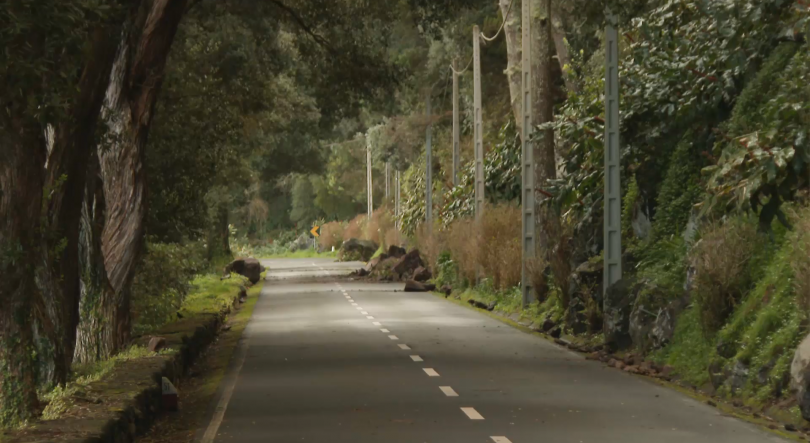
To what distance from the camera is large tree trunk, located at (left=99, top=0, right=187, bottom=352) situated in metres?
19.5

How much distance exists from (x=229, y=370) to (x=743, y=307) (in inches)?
288

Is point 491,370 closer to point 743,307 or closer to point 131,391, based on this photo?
point 743,307

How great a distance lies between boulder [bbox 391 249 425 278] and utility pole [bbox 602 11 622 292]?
32.5 m

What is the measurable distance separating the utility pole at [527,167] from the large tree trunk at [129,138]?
12.6 meters

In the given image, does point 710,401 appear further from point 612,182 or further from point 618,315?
point 612,182

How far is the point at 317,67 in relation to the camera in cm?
2786

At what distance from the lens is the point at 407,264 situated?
5622 cm

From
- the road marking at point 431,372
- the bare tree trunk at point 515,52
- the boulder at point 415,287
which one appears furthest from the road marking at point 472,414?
the boulder at point 415,287

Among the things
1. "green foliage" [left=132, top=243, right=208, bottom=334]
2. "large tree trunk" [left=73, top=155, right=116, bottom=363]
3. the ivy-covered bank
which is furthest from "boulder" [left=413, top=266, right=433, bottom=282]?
"large tree trunk" [left=73, top=155, right=116, bottom=363]

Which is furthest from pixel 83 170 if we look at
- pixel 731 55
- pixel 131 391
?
pixel 731 55

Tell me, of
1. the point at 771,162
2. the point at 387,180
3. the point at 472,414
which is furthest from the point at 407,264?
the point at 387,180

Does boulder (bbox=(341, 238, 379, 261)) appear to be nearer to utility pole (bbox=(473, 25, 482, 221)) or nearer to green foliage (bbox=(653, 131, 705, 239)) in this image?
utility pole (bbox=(473, 25, 482, 221))

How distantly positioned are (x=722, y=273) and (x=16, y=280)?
9540mm

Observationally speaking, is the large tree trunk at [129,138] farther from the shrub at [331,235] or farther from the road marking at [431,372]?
the shrub at [331,235]
